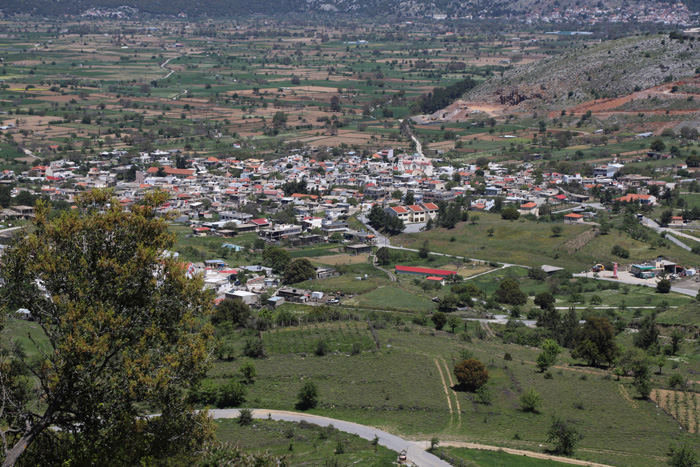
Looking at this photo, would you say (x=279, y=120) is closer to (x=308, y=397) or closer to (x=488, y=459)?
(x=308, y=397)

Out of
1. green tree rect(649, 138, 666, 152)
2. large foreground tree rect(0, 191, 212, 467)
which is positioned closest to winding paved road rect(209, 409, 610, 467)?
large foreground tree rect(0, 191, 212, 467)

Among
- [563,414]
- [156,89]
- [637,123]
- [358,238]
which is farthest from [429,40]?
[563,414]

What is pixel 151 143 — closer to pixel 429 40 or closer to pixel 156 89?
pixel 156 89

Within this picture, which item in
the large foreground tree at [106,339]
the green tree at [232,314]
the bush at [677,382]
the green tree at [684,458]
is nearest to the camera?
the large foreground tree at [106,339]

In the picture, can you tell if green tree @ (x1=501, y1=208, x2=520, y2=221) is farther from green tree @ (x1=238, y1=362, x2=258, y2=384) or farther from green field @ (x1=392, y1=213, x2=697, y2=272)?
green tree @ (x1=238, y1=362, x2=258, y2=384)

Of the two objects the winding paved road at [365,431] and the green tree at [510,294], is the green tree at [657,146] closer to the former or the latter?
the green tree at [510,294]

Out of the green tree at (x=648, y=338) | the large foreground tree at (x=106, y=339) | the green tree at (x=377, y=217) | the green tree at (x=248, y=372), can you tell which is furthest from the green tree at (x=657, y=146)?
the large foreground tree at (x=106, y=339)

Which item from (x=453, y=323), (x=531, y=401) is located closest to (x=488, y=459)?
(x=531, y=401)
